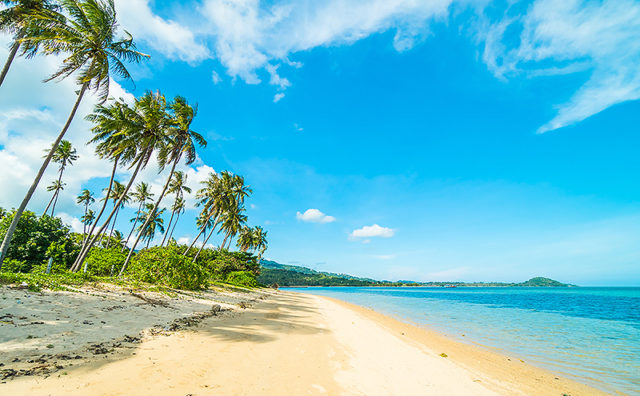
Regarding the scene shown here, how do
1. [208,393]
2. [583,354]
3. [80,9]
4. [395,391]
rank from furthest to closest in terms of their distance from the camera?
[80,9], [583,354], [395,391], [208,393]

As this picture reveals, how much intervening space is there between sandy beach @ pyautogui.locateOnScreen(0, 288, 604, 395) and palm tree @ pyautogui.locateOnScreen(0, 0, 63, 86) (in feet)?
37.2

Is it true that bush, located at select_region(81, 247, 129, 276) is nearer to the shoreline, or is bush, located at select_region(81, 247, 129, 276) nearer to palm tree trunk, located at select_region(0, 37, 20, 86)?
palm tree trunk, located at select_region(0, 37, 20, 86)

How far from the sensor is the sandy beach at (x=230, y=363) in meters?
4.21

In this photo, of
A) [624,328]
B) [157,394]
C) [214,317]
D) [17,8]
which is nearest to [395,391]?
[157,394]

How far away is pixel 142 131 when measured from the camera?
793 inches

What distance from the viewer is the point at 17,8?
11.7 m

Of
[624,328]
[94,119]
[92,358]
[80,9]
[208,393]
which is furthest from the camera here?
[94,119]

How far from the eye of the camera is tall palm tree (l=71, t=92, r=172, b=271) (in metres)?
19.4

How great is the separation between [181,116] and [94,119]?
6541mm

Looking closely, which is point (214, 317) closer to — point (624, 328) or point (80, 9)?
point (80, 9)

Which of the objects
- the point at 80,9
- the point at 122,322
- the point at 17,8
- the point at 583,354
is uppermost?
the point at 80,9

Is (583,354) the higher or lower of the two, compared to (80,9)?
lower

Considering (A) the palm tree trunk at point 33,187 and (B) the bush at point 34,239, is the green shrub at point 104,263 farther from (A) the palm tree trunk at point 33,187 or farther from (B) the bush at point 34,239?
(A) the palm tree trunk at point 33,187

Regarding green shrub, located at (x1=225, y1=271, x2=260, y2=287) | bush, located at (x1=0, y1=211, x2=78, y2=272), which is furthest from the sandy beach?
green shrub, located at (x1=225, y1=271, x2=260, y2=287)
